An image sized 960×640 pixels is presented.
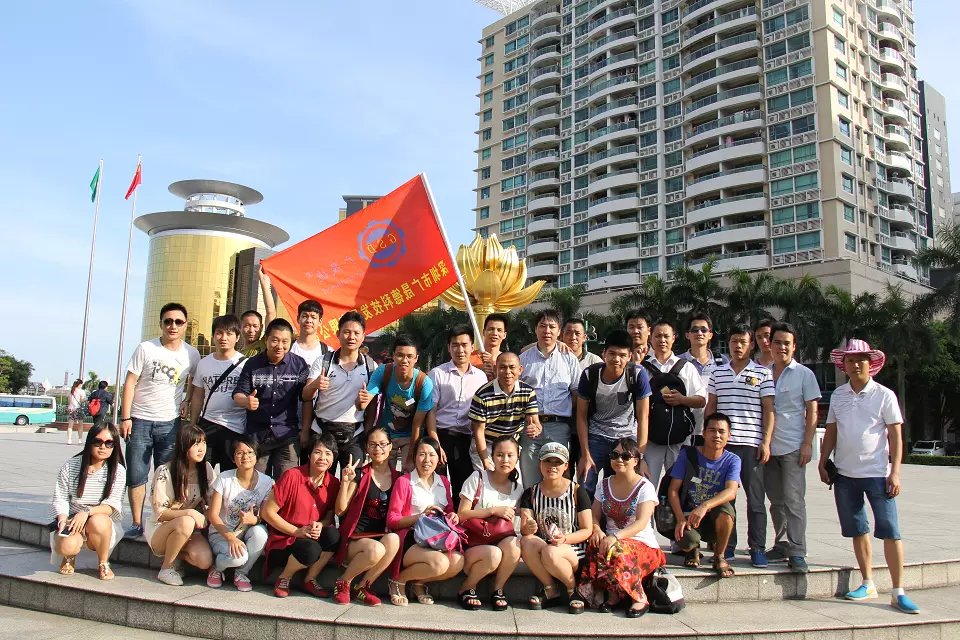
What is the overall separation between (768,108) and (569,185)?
17186 millimetres

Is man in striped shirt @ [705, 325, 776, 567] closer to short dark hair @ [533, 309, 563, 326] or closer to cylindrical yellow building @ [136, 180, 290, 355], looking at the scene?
short dark hair @ [533, 309, 563, 326]

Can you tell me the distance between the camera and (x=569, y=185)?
59.4m

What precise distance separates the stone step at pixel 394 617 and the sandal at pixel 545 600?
78 mm

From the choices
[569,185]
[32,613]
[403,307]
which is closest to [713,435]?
[403,307]

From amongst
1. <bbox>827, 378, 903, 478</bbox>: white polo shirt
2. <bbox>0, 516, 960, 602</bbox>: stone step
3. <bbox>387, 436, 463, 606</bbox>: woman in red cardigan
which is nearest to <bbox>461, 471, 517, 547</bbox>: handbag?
<bbox>387, 436, 463, 606</bbox>: woman in red cardigan

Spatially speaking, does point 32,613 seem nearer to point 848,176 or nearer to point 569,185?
point 848,176

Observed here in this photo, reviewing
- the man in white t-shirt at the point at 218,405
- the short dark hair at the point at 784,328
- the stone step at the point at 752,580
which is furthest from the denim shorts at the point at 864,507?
the man in white t-shirt at the point at 218,405

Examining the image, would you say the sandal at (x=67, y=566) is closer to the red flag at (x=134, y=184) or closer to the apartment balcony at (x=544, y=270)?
the red flag at (x=134, y=184)

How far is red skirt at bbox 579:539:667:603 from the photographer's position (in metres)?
4.35

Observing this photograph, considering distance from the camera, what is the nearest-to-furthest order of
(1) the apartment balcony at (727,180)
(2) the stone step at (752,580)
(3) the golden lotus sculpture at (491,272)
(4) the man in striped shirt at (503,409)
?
(2) the stone step at (752,580) < (4) the man in striped shirt at (503,409) < (3) the golden lotus sculpture at (491,272) < (1) the apartment balcony at (727,180)

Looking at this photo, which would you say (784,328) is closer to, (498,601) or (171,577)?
(498,601)

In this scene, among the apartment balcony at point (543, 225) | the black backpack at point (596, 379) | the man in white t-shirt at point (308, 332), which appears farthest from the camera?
the apartment balcony at point (543, 225)

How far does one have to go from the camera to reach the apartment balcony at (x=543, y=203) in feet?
197

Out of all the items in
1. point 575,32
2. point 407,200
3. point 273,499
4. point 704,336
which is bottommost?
point 273,499
